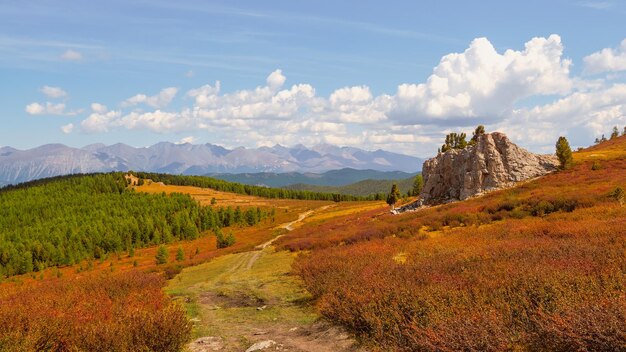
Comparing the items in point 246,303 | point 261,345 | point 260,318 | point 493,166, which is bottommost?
point 246,303

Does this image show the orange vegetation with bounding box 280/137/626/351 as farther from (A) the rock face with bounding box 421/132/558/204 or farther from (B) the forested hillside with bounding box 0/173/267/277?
(B) the forested hillside with bounding box 0/173/267/277

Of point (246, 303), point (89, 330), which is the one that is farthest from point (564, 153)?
point (89, 330)

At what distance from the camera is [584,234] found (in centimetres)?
1922

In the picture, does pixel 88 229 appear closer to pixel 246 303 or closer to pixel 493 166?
pixel 493 166

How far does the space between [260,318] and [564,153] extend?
6073 centimetres

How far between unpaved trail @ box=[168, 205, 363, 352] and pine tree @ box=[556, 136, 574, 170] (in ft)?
175

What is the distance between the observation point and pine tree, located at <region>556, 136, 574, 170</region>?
5812 cm

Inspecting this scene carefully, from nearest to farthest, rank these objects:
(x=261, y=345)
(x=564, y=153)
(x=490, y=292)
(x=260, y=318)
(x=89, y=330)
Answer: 1. (x=89, y=330)
2. (x=490, y=292)
3. (x=261, y=345)
4. (x=260, y=318)
5. (x=564, y=153)

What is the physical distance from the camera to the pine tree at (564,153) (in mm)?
58125

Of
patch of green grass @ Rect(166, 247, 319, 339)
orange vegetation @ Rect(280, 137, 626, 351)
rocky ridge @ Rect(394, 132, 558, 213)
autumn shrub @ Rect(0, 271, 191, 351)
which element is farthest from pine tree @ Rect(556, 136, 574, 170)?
autumn shrub @ Rect(0, 271, 191, 351)

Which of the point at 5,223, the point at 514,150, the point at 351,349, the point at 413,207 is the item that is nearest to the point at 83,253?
the point at 5,223

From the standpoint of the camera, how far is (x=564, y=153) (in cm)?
5866

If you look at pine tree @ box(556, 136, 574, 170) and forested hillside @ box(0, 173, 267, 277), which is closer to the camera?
pine tree @ box(556, 136, 574, 170)

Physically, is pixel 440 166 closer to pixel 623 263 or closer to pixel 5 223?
pixel 623 263
